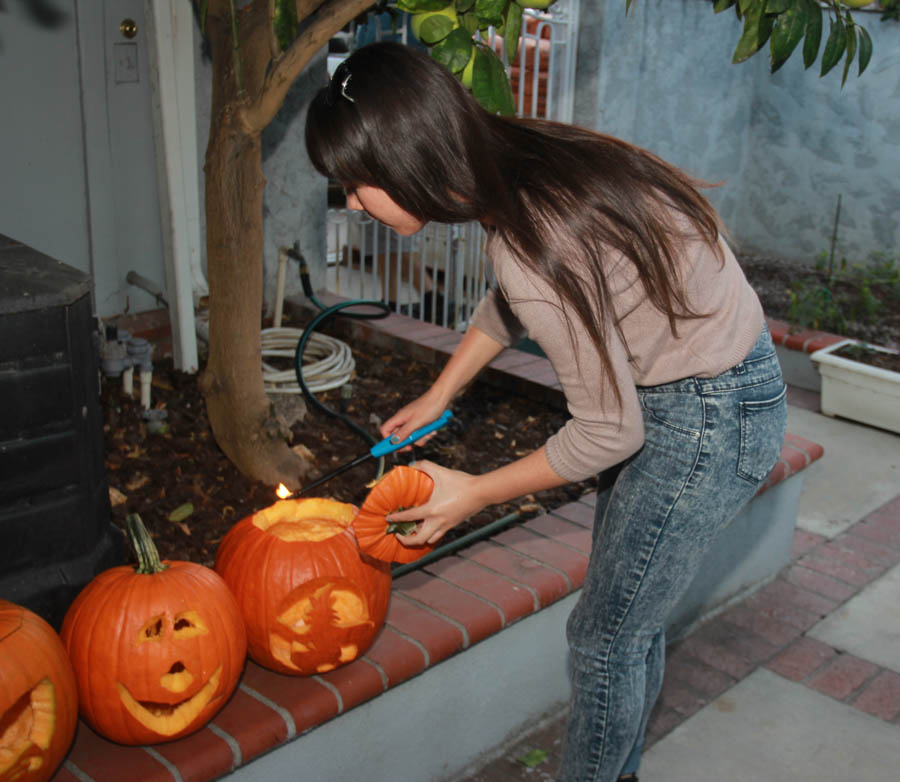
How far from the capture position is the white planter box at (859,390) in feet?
15.3

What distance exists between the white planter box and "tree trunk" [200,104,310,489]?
291cm

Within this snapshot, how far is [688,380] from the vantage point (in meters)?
1.84

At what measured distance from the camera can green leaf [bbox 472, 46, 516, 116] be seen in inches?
77.1

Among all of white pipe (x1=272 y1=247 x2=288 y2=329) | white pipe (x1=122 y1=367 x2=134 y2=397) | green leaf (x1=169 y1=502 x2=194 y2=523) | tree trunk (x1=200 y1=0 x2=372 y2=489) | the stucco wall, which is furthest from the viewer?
the stucco wall

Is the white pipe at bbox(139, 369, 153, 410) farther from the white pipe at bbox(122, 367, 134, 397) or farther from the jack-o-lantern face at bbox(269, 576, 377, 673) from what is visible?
the jack-o-lantern face at bbox(269, 576, 377, 673)

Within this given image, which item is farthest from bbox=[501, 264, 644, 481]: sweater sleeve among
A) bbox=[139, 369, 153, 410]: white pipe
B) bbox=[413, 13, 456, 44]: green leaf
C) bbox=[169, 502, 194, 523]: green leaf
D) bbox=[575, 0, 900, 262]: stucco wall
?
bbox=[575, 0, 900, 262]: stucco wall

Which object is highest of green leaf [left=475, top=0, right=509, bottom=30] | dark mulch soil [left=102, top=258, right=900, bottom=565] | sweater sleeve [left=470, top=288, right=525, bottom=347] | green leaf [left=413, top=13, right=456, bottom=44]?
green leaf [left=475, top=0, right=509, bottom=30]

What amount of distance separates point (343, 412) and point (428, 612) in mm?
1344

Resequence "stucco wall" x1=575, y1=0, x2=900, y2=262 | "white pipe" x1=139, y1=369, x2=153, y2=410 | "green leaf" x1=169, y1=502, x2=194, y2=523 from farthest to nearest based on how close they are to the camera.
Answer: "stucco wall" x1=575, y1=0, x2=900, y2=262
"white pipe" x1=139, y1=369, x2=153, y2=410
"green leaf" x1=169, y1=502, x2=194, y2=523

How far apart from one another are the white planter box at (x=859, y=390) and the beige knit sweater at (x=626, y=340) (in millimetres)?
3110

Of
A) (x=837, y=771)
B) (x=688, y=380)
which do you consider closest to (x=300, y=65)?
(x=688, y=380)

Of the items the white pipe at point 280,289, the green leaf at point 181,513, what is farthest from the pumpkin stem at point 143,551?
the white pipe at point 280,289

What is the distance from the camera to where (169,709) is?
1960mm

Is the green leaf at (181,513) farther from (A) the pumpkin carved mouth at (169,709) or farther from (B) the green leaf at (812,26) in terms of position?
(B) the green leaf at (812,26)
